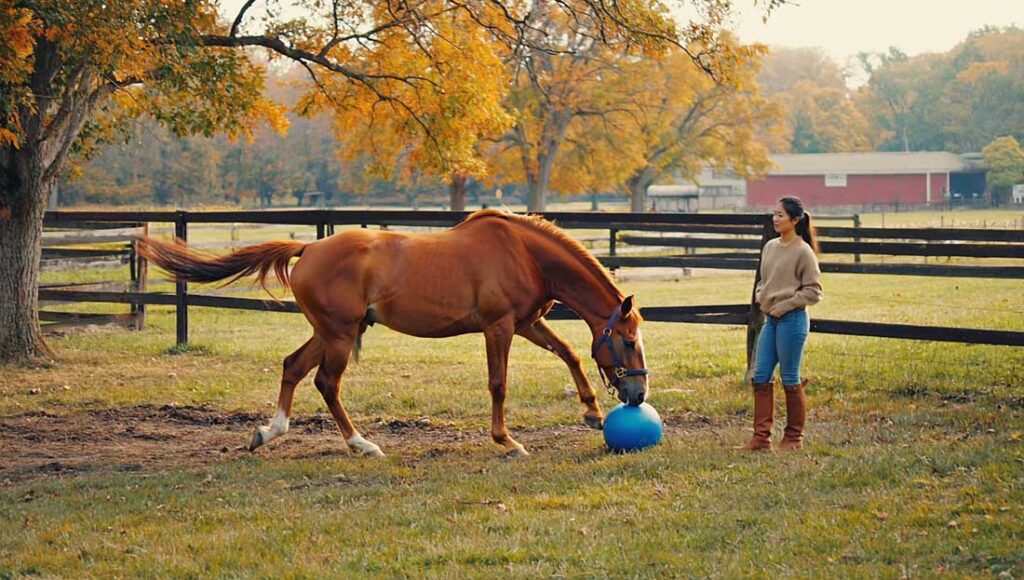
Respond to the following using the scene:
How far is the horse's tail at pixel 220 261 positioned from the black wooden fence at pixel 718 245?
3.00 m

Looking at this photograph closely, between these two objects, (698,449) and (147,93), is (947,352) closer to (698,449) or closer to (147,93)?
(698,449)

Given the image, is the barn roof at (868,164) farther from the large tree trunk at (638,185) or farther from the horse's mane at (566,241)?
the horse's mane at (566,241)

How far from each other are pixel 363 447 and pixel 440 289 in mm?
1307

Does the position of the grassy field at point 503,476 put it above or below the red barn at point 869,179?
below

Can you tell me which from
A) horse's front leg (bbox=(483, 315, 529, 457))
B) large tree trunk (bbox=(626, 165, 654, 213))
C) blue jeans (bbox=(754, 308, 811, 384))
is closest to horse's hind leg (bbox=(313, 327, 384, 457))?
horse's front leg (bbox=(483, 315, 529, 457))

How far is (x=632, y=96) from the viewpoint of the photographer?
4069 cm

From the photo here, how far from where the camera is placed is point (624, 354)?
827 cm

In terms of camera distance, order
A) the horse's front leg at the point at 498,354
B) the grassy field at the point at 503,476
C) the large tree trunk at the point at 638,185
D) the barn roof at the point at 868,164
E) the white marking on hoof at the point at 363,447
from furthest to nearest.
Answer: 1. the barn roof at the point at 868,164
2. the large tree trunk at the point at 638,185
3. the horse's front leg at the point at 498,354
4. the white marking on hoof at the point at 363,447
5. the grassy field at the point at 503,476

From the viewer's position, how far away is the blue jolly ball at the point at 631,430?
7953 millimetres

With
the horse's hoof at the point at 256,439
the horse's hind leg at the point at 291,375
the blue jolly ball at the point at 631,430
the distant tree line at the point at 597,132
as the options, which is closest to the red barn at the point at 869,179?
the distant tree line at the point at 597,132

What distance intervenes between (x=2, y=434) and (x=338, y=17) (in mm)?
7651

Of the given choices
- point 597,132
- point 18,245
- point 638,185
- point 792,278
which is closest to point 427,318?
point 792,278

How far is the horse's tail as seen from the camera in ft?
29.9

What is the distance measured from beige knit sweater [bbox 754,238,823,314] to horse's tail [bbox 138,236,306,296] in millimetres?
3628
